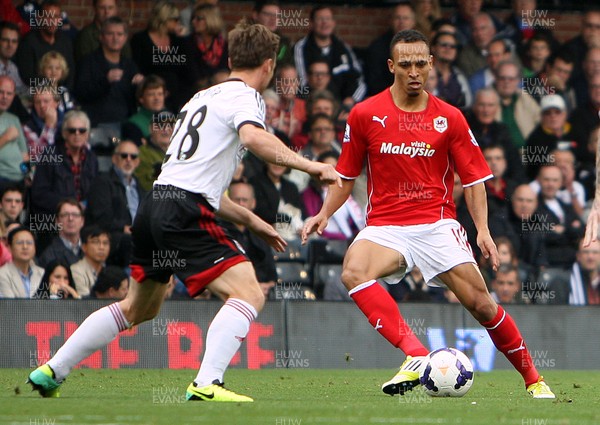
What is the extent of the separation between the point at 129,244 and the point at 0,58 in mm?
2608

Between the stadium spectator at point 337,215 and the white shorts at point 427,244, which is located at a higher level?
the stadium spectator at point 337,215

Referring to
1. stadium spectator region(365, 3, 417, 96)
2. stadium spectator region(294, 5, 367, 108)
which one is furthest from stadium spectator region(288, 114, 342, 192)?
stadium spectator region(365, 3, 417, 96)

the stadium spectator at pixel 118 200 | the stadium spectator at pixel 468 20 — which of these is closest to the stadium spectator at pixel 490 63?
the stadium spectator at pixel 468 20

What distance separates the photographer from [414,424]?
623cm

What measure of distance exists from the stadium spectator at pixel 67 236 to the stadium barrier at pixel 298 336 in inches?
32.0

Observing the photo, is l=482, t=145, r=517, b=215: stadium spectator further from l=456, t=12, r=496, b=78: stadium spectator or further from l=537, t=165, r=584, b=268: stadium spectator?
l=456, t=12, r=496, b=78: stadium spectator

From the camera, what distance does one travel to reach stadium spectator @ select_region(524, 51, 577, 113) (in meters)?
17.2

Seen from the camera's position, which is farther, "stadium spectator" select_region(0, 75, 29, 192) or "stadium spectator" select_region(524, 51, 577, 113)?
"stadium spectator" select_region(524, 51, 577, 113)

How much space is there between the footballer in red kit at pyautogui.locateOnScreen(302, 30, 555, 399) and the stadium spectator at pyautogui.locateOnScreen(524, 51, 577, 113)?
337 inches

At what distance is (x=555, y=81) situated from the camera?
57.3 feet

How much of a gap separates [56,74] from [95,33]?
819mm

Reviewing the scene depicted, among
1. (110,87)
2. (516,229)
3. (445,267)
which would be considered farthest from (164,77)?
(445,267)

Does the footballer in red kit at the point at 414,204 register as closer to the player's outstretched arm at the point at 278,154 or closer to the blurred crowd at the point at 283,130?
the player's outstretched arm at the point at 278,154

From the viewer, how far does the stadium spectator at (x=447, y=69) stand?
1633cm
